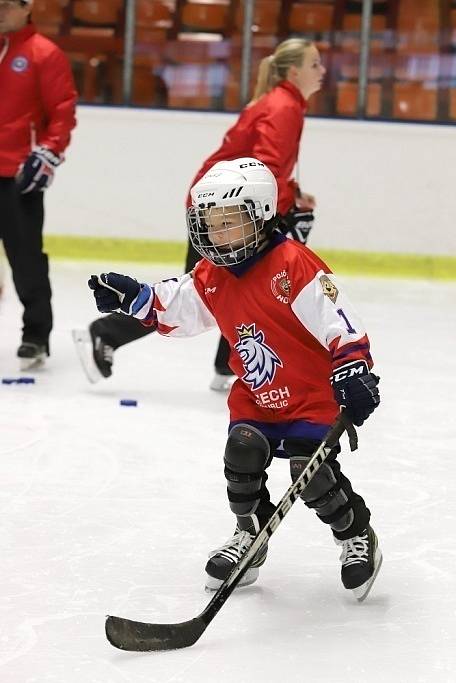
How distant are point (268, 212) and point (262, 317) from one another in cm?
18

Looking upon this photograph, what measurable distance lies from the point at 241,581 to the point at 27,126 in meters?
2.11

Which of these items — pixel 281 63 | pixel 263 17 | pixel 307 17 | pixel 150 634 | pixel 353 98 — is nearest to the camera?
pixel 150 634

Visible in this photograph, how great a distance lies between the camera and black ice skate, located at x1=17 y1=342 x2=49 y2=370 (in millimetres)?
4098

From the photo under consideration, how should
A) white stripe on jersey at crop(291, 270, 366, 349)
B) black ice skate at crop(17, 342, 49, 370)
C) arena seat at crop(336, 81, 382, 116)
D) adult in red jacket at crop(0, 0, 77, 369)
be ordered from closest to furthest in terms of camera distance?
white stripe on jersey at crop(291, 270, 366, 349) → adult in red jacket at crop(0, 0, 77, 369) → black ice skate at crop(17, 342, 49, 370) → arena seat at crop(336, 81, 382, 116)

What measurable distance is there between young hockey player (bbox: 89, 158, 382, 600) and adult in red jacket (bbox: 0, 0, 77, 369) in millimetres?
1736

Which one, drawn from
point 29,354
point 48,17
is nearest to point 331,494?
point 29,354

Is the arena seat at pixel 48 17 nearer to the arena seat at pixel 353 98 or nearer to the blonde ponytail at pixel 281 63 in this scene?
the arena seat at pixel 353 98

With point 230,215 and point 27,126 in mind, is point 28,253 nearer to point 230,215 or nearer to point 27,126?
point 27,126

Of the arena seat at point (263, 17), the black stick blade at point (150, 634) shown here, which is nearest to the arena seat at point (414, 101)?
the arena seat at point (263, 17)

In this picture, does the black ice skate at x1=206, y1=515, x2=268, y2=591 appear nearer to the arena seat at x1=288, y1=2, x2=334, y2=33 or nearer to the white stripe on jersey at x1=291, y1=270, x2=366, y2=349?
the white stripe on jersey at x1=291, y1=270, x2=366, y2=349

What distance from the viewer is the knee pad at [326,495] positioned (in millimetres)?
2193

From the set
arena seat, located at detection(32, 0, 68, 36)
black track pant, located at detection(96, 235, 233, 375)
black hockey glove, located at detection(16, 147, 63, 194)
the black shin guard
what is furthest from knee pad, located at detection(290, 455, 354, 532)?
arena seat, located at detection(32, 0, 68, 36)

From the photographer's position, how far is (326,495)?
86.8 inches

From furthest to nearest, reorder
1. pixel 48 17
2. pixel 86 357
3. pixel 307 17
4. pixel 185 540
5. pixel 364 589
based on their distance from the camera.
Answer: pixel 48 17 → pixel 307 17 → pixel 86 357 → pixel 185 540 → pixel 364 589
